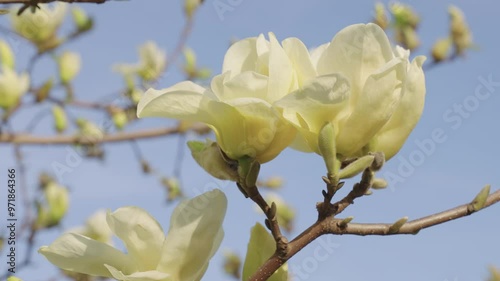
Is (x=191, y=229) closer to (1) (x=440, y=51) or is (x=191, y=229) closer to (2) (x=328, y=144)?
(2) (x=328, y=144)

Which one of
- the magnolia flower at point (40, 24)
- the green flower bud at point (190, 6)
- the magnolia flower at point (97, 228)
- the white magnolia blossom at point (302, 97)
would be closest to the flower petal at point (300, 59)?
the white magnolia blossom at point (302, 97)

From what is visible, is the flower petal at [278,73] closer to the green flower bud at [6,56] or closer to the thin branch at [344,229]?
the thin branch at [344,229]

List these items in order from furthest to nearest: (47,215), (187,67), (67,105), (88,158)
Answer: (187,67) → (88,158) → (67,105) → (47,215)

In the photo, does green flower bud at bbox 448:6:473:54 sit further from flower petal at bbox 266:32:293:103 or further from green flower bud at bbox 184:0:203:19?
flower petal at bbox 266:32:293:103

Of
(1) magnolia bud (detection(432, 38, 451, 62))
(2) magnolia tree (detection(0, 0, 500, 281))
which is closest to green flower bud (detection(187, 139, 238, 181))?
(2) magnolia tree (detection(0, 0, 500, 281))

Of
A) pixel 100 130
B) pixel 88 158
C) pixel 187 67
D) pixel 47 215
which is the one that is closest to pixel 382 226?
pixel 47 215

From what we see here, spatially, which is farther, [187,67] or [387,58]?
[187,67]

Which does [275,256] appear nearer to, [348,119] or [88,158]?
[348,119]
